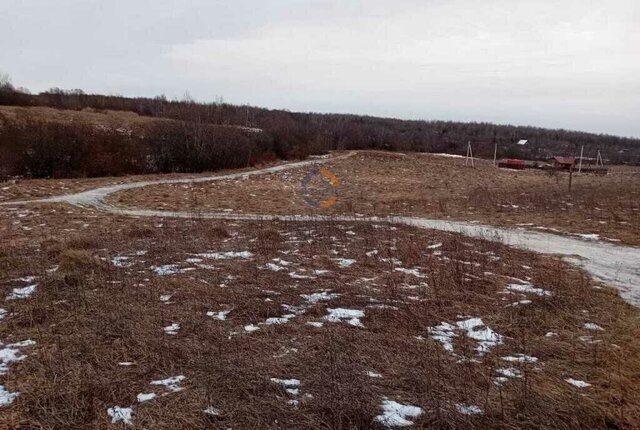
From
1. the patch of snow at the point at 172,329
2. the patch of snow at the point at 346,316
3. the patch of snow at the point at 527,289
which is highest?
the patch of snow at the point at 527,289

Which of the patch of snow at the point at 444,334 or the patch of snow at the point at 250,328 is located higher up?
the patch of snow at the point at 444,334

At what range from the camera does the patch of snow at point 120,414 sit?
3.83 meters

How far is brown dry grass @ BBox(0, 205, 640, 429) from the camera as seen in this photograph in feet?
13.2

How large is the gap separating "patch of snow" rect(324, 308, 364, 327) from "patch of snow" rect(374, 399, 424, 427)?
190cm

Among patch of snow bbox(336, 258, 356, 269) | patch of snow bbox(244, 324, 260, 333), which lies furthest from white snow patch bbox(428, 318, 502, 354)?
patch of snow bbox(336, 258, 356, 269)

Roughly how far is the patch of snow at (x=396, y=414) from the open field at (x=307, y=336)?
2 centimetres

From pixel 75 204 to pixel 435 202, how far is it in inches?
551

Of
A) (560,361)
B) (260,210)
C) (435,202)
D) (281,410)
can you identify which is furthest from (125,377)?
(435,202)

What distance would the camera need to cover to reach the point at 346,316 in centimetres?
626

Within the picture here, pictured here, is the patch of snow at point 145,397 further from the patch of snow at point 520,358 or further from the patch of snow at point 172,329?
the patch of snow at point 520,358

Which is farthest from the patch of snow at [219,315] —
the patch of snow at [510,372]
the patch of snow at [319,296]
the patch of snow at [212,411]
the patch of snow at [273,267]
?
the patch of snow at [510,372]

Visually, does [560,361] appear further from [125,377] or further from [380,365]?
[125,377]

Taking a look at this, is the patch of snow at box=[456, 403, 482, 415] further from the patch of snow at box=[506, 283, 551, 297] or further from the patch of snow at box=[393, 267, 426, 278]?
the patch of snow at box=[393, 267, 426, 278]

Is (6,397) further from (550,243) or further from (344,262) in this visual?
(550,243)
